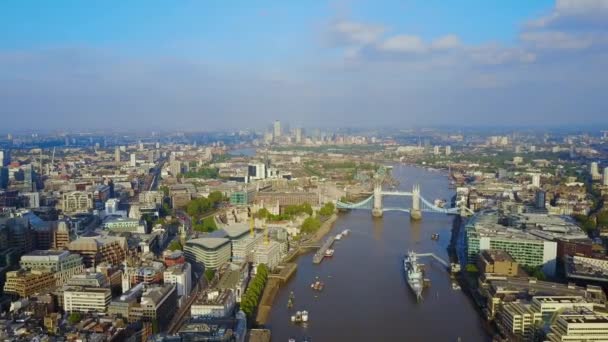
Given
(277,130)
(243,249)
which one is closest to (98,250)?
(243,249)

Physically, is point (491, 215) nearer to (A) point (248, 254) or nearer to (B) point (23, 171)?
(A) point (248, 254)

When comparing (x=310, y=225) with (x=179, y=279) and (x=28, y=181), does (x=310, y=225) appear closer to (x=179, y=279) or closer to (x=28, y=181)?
(x=179, y=279)

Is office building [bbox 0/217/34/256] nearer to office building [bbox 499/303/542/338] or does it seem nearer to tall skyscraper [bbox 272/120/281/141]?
office building [bbox 499/303/542/338]

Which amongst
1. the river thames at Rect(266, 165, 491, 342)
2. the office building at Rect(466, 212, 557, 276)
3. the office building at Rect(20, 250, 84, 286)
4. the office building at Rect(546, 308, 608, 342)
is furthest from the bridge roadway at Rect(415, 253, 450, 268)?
the office building at Rect(20, 250, 84, 286)

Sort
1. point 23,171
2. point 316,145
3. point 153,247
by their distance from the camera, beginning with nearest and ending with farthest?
1. point 153,247
2. point 23,171
3. point 316,145

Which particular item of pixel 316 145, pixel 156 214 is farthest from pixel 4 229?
pixel 316 145

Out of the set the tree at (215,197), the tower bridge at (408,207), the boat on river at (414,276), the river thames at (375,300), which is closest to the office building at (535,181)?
the tower bridge at (408,207)
